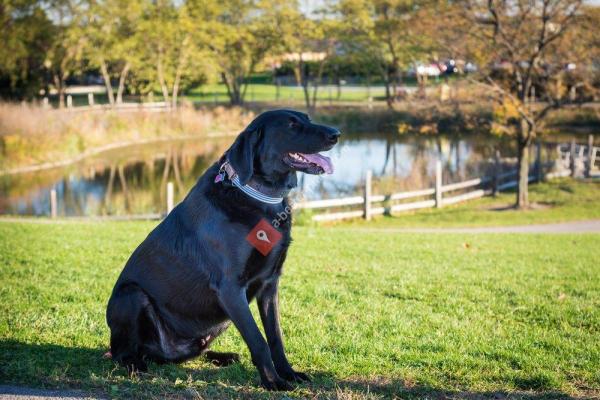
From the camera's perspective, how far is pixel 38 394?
13.5 feet

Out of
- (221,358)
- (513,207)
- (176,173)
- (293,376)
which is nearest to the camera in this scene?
(293,376)

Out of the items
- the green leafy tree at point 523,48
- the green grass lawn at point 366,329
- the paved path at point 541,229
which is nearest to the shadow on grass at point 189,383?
the green grass lawn at point 366,329

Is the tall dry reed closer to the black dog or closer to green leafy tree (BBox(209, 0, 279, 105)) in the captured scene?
green leafy tree (BBox(209, 0, 279, 105))

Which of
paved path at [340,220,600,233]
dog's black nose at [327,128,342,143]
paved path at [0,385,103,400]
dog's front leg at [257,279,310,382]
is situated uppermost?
dog's black nose at [327,128,342,143]

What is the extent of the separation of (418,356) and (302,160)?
Answer: 5.98ft

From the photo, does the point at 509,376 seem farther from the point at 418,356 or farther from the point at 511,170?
the point at 511,170

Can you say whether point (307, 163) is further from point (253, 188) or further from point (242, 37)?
point (242, 37)

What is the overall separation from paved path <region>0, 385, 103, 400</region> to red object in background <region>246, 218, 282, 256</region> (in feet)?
4.18

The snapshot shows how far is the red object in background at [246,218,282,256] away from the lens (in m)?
4.12

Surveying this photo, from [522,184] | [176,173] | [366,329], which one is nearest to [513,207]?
[522,184]

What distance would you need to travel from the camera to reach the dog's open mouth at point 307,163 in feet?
13.6

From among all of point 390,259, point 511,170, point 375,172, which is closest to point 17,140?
point 375,172

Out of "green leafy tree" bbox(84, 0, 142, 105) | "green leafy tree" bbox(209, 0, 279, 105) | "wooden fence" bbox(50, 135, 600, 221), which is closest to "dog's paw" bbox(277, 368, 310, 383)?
"wooden fence" bbox(50, 135, 600, 221)

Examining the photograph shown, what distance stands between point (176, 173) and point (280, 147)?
2858 centimetres
